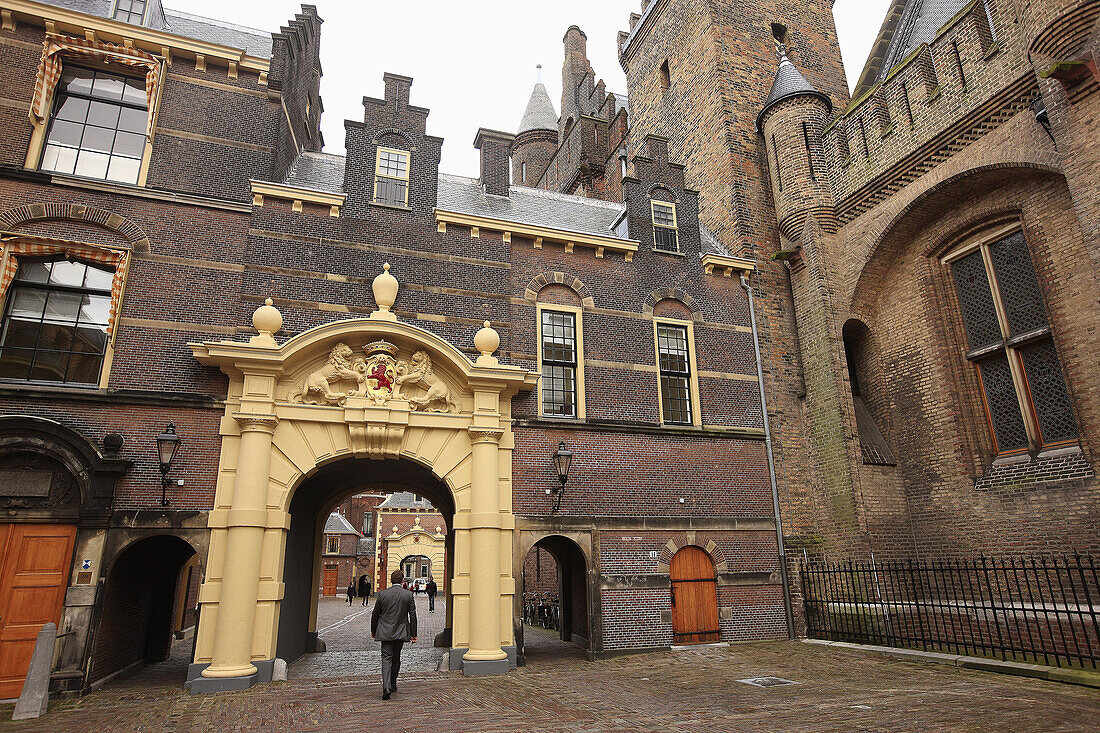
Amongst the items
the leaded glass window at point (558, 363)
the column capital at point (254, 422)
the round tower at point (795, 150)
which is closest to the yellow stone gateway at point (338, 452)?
the column capital at point (254, 422)

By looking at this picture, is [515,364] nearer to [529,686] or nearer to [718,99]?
[529,686]

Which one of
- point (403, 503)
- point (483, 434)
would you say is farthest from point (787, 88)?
point (403, 503)

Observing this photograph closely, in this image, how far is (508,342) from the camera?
13391mm

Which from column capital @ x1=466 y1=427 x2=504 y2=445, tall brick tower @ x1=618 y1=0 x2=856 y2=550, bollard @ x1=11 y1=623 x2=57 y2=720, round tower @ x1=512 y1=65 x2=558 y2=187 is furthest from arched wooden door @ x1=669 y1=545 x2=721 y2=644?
round tower @ x1=512 y1=65 x2=558 y2=187

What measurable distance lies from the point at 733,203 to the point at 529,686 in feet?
43.3

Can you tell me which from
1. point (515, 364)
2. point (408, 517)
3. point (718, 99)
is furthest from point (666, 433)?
point (408, 517)

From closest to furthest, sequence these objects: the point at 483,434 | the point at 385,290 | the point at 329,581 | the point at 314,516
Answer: the point at 483,434
the point at 385,290
the point at 314,516
the point at 329,581

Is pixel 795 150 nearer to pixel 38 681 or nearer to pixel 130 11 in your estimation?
pixel 130 11

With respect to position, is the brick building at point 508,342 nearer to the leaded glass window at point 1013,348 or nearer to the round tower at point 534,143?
the leaded glass window at point 1013,348

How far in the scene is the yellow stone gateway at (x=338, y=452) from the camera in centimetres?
1003

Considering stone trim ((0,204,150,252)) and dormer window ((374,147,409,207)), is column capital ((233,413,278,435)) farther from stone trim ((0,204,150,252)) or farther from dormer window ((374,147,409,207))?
dormer window ((374,147,409,207))

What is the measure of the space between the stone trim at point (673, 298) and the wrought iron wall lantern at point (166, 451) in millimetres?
9858

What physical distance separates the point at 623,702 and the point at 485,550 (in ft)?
12.4

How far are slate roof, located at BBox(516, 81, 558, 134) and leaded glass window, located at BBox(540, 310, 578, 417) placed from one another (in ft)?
83.9
